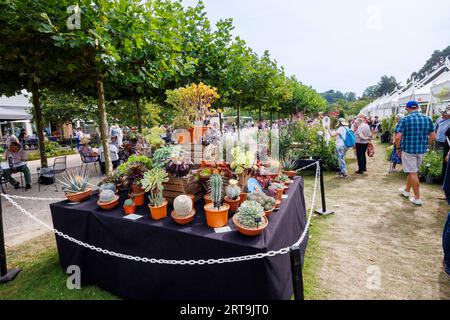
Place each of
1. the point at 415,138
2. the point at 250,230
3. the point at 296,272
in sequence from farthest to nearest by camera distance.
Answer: the point at 415,138 < the point at 250,230 < the point at 296,272

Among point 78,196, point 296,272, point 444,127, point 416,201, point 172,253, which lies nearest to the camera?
point 296,272

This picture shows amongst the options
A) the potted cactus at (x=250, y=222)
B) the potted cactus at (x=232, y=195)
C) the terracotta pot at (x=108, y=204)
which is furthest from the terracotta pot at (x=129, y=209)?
the potted cactus at (x=250, y=222)

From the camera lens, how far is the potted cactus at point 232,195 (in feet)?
7.92

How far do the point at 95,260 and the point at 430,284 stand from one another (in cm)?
376

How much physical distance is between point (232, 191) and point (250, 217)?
48cm

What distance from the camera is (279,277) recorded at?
2.00 metres

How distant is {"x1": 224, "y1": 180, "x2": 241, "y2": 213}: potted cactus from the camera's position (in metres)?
2.41

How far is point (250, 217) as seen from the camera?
6.51 feet

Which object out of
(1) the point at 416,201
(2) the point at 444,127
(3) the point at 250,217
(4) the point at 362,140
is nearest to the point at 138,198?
(3) the point at 250,217

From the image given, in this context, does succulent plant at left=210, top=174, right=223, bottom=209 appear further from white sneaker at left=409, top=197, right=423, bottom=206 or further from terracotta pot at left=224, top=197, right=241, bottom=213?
white sneaker at left=409, top=197, right=423, bottom=206

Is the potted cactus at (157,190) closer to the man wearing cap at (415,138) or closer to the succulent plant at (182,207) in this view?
the succulent plant at (182,207)

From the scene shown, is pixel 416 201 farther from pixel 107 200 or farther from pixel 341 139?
pixel 107 200

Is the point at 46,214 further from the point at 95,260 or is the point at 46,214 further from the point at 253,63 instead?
the point at 253,63
